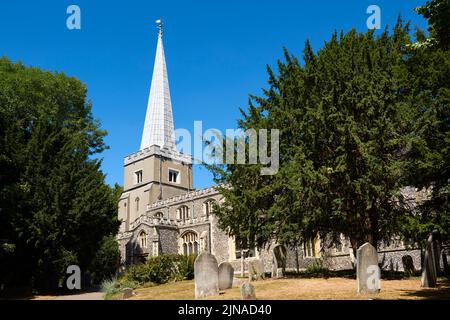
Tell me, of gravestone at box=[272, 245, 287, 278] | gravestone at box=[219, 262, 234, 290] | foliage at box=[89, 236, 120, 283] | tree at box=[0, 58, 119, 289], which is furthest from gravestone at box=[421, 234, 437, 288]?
foliage at box=[89, 236, 120, 283]

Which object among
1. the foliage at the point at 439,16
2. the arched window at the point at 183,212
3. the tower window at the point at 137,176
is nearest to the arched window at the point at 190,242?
the arched window at the point at 183,212

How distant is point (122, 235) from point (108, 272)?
7123 millimetres

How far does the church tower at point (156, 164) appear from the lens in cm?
5288

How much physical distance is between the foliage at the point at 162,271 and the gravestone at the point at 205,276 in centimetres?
1097

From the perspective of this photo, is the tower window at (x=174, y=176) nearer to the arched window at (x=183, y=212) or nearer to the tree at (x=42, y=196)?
the arched window at (x=183, y=212)

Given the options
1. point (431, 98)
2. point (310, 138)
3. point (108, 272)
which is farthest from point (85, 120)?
point (431, 98)

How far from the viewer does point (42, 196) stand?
21.2m

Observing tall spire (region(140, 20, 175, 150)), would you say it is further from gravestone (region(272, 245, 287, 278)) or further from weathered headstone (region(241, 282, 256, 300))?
weathered headstone (region(241, 282, 256, 300))

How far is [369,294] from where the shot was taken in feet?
38.7

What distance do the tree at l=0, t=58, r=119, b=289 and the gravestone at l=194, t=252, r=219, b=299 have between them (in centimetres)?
1036

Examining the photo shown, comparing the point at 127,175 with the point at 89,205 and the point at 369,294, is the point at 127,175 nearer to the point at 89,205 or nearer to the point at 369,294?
the point at 89,205

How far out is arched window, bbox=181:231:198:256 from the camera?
38.8 meters

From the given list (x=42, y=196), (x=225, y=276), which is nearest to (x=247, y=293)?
(x=225, y=276)

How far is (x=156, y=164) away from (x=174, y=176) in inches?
153
